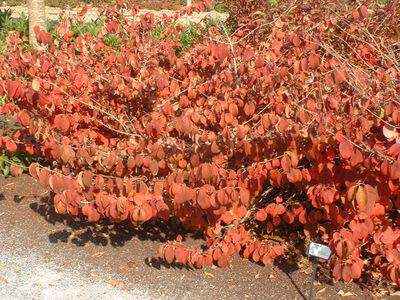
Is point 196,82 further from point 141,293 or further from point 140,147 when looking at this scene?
point 141,293

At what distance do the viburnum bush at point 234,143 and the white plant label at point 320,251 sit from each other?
2.7 inches

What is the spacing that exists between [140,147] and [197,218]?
2.02ft

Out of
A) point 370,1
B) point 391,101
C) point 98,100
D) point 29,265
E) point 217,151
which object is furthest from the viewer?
point 370,1

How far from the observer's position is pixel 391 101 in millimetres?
2697

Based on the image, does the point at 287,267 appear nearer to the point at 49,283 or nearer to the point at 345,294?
the point at 345,294

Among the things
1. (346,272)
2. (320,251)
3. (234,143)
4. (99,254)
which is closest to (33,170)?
(99,254)

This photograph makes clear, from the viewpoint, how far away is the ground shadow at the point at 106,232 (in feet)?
13.0

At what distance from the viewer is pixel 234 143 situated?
3211mm

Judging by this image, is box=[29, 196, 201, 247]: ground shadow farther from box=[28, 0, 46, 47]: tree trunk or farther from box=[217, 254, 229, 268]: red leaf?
box=[28, 0, 46, 47]: tree trunk

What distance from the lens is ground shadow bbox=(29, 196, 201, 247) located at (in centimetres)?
397

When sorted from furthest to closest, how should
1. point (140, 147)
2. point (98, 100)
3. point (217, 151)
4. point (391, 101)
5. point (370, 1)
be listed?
point (370, 1), point (98, 100), point (140, 147), point (217, 151), point (391, 101)

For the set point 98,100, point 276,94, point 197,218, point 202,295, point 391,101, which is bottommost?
point 202,295

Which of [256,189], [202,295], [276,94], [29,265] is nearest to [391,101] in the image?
[276,94]

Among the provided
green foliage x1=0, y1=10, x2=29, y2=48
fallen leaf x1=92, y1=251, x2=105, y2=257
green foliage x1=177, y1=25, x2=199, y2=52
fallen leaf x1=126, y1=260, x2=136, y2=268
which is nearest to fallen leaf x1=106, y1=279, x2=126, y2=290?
fallen leaf x1=126, y1=260, x2=136, y2=268
